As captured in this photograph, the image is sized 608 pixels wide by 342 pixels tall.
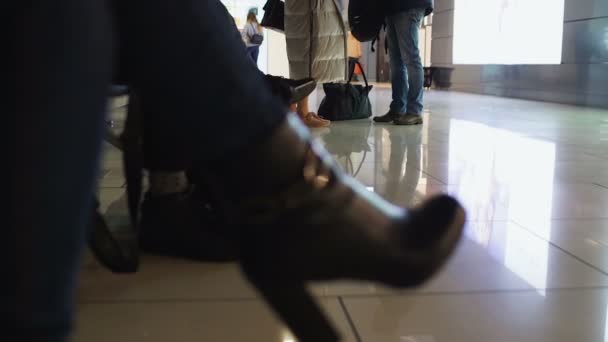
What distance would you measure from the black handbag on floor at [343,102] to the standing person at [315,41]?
30 cm

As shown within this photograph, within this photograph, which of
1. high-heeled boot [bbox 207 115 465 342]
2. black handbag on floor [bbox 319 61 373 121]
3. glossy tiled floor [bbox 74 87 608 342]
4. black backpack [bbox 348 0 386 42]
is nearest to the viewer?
high-heeled boot [bbox 207 115 465 342]

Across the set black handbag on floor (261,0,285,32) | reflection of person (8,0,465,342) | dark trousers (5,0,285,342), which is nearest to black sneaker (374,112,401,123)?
black handbag on floor (261,0,285,32)

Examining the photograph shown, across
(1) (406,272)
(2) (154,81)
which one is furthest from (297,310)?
(2) (154,81)

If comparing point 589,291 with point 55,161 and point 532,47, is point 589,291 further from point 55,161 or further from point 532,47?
point 532,47

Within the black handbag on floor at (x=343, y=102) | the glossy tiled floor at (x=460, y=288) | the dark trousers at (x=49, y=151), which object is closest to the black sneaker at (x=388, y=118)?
the black handbag on floor at (x=343, y=102)

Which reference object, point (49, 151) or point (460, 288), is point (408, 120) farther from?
point (49, 151)

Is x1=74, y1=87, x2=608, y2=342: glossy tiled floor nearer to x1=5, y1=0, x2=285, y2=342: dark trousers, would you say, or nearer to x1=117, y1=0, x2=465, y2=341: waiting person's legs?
x1=117, y1=0, x2=465, y2=341: waiting person's legs

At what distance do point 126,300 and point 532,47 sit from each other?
22.9ft

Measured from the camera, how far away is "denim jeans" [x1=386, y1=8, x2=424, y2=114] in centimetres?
371

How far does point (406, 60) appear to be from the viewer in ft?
12.6

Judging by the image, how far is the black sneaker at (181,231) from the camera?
3.97 ft

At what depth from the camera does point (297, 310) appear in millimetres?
537

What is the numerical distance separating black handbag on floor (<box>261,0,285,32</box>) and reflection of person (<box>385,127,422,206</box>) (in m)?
1.13

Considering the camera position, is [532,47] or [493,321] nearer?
[493,321]
